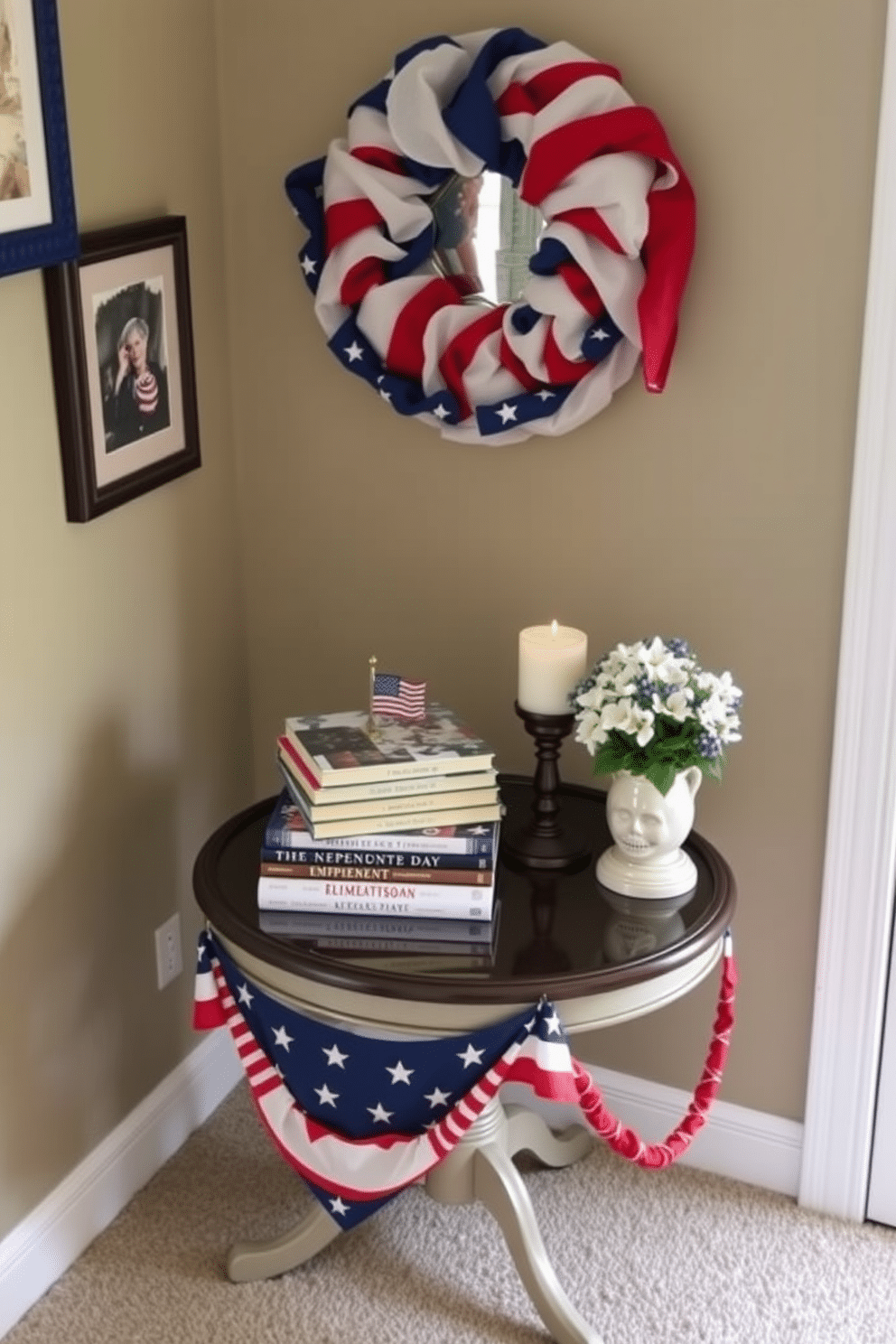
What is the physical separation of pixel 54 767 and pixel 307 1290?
2.77ft

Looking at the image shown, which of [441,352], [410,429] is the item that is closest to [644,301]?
[441,352]

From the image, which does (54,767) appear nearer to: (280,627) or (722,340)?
(280,627)

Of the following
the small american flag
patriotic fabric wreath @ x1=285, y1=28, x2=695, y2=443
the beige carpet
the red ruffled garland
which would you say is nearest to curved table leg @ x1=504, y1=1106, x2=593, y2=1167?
the beige carpet

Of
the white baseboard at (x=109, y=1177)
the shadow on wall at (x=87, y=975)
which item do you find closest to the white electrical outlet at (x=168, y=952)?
the shadow on wall at (x=87, y=975)

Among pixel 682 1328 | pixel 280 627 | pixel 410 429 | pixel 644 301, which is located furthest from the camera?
pixel 280 627

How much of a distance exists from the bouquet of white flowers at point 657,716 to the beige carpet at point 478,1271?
2.62ft

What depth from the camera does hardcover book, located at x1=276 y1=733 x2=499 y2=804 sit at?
197cm

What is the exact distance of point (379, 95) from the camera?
6.93 feet

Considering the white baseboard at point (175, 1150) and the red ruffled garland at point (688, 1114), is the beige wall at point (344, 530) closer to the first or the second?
the white baseboard at point (175, 1150)

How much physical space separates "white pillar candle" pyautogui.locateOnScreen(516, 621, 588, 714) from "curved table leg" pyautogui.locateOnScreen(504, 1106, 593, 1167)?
684mm

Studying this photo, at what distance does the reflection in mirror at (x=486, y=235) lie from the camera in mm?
2105

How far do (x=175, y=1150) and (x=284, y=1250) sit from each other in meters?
0.37

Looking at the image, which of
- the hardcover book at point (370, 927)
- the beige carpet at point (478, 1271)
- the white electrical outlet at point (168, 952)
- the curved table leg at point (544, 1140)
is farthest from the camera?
the white electrical outlet at point (168, 952)

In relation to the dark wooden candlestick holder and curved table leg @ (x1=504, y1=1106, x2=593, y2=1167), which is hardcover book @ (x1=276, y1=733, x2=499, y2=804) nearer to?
the dark wooden candlestick holder
